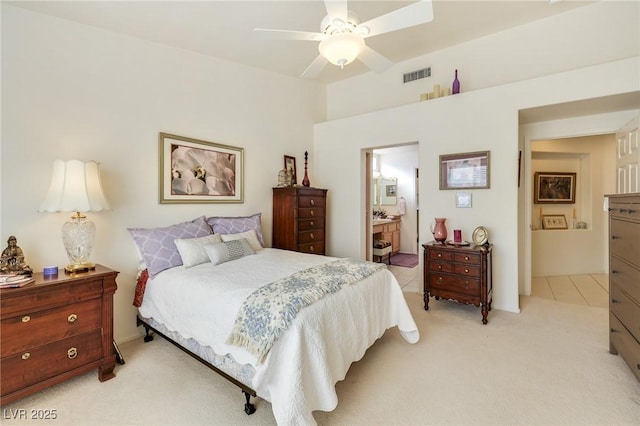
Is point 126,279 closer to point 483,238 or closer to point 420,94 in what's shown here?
point 483,238

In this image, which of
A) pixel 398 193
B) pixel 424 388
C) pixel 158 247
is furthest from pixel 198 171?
pixel 398 193

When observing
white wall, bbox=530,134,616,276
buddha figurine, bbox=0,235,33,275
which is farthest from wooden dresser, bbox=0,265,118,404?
white wall, bbox=530,134,616,276

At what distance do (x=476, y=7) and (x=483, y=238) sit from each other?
2488mm

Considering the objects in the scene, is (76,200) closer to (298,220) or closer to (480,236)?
(298,220)

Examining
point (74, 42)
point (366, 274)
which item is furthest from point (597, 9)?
point (74, 42)

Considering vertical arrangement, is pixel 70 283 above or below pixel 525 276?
above

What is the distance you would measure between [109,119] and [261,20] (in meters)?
1.80

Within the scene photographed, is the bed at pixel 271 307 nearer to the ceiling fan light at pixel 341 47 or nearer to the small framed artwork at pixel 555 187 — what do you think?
the ceiling fan light at pixel 341 47

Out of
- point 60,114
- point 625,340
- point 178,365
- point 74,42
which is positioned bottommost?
point 178,365

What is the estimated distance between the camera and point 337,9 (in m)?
1.93

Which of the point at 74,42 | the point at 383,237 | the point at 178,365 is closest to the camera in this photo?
the point at 178,365

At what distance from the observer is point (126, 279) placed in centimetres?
286

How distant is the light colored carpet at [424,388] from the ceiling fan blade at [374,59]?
2.48m

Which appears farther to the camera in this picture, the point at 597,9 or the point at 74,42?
the point at 597,9
